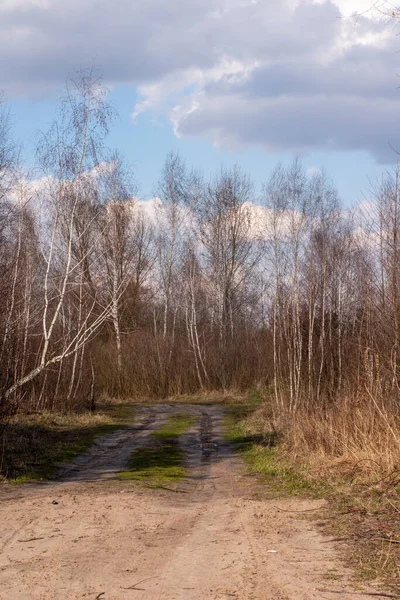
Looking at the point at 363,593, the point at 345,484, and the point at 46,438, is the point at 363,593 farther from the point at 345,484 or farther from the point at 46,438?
the point at 46,438

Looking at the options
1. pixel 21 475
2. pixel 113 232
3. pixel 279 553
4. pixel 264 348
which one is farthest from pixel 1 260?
pixel 264 348

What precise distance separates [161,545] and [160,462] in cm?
659

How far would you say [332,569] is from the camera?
5977mm

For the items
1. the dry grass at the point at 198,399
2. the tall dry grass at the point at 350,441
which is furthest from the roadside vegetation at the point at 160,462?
the dry grass at the point at 198,399

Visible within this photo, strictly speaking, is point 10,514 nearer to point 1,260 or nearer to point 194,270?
point 1,260

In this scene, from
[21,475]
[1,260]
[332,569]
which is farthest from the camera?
[1,260]

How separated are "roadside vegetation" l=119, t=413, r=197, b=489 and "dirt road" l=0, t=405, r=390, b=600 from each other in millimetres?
413

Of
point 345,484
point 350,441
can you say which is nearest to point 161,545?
point 345,484

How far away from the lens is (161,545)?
6.89 m

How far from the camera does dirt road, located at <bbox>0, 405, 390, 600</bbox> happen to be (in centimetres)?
548

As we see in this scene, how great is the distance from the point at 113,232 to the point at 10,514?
20201mm

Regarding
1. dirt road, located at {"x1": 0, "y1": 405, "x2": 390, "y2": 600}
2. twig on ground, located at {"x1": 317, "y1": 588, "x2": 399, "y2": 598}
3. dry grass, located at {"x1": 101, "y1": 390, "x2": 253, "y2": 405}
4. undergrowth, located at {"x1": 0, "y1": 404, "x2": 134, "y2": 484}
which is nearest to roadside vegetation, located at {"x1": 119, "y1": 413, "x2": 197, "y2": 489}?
dirt road, located at {"x1": 0, "y1": 405, "x2": 390, "y2": 600}

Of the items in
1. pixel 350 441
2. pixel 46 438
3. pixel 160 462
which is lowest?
pixel 160 462

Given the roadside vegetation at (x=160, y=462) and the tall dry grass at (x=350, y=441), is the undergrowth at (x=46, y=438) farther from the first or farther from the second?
the tall dry grass at (x=350, y=441)
